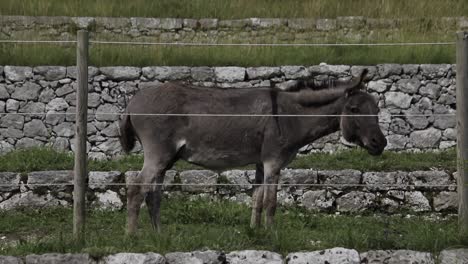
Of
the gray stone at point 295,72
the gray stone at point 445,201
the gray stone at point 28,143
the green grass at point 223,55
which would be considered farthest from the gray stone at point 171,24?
the gray stone at point 445,201

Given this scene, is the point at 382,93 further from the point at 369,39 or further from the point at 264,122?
the point at 264,122

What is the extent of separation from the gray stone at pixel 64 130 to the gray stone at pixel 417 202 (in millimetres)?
→ 6095

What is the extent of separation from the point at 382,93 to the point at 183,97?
6.90m

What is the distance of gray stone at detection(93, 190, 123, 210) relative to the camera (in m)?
13.8

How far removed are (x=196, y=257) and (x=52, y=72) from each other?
873 centimetres

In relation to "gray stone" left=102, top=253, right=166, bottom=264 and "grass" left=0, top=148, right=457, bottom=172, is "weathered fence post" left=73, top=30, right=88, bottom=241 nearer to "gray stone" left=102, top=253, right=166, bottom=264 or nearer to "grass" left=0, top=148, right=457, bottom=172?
"gray stone" left=102, top=253, right=166, bottom=264

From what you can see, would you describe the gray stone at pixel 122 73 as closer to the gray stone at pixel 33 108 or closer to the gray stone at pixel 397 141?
the gray stone at pixel 33 108

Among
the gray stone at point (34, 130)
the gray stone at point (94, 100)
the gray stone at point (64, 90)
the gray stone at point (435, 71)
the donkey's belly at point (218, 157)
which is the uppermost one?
the gray stone at point (435, 71)

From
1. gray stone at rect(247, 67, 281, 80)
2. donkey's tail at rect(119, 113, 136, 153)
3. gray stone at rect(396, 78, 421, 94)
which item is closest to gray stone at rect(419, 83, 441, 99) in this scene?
gray stone at rect(396, 78, 421, 94)

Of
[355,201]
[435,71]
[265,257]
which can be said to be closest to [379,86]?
[435,71]

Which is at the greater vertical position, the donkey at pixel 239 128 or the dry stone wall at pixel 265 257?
the donkey at pixel 239 128

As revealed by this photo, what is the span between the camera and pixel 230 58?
17.5 meters

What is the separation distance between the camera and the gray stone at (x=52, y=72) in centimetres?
1686

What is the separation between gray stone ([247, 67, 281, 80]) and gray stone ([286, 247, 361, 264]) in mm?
8200
